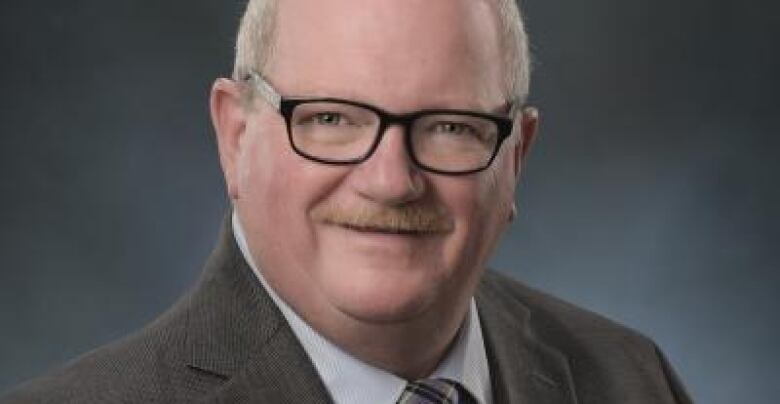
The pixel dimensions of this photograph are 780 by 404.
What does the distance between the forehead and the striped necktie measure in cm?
51

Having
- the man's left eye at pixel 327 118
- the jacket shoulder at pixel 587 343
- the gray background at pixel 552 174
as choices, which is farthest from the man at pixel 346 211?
the gray background at pixel 552 174

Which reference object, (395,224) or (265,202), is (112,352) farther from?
(395,224)

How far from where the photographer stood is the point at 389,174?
2121 mm

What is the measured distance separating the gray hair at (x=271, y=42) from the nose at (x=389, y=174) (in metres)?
0.26

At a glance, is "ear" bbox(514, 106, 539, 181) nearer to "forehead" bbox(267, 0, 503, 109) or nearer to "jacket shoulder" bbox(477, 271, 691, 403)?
"forehead" bbox(267, 0, 503, 109)

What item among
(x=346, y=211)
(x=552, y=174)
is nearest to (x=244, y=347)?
(x=346, y=211)

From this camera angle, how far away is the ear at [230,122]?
92.6 inches

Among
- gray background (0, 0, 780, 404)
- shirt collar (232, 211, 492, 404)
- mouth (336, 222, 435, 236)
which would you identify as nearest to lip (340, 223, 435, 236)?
mouth (336, 222, 435, 236)

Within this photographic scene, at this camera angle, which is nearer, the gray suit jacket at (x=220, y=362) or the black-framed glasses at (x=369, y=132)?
the black-framed glasses at (x=369, y=132)

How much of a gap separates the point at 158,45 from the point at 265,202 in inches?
86.6

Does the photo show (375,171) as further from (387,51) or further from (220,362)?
(220,362)

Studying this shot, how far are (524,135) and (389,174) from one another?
0.44 m

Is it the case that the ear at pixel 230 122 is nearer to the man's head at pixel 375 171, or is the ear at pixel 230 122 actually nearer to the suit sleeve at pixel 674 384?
the man's head at pixel 375 171

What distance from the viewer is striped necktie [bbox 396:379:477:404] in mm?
2355
